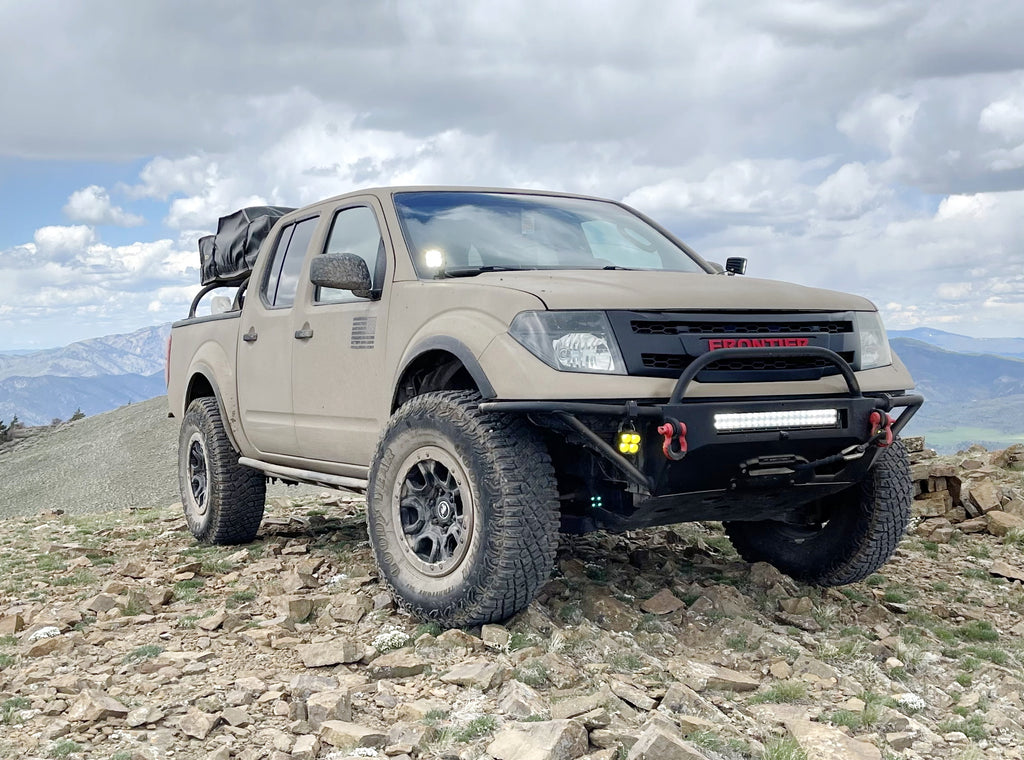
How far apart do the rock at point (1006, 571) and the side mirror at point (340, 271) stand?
4.31m

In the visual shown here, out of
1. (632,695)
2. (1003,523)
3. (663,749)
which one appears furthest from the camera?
(1003,523)

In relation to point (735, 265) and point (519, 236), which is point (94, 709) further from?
point (735, 265)

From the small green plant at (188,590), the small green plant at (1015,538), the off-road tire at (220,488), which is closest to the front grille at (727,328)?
the small green plant at (188,590)

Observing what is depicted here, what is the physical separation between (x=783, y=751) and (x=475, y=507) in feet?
5.03

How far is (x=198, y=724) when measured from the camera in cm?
355

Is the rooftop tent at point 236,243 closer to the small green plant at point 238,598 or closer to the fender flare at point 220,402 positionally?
the fender flare at point 220,402

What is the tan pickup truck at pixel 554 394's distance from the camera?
3.96 m

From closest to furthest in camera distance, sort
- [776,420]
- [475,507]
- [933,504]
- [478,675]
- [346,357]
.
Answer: [478,675] < [776,420] < [475,507] < [346,357] < [933,504]

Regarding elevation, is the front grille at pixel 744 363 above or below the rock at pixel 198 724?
above

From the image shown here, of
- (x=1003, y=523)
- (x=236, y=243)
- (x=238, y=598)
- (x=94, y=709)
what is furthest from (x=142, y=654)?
(x=1003, y=523)

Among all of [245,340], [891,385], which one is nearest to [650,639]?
[891,385]

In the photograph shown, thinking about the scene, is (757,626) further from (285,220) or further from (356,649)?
(285,220)

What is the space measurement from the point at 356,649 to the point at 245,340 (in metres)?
2.86

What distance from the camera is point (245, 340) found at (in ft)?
21.4
